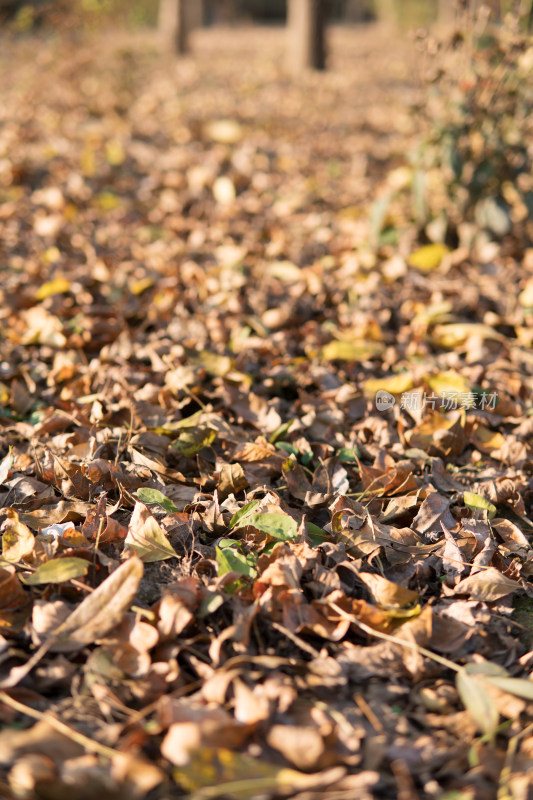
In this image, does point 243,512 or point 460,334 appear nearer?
point 243,512

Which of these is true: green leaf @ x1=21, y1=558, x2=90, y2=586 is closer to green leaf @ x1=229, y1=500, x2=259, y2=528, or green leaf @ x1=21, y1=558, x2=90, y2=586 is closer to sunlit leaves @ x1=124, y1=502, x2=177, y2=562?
sunlit leaves @ x1=124, y1=502, x2=177, y2=562

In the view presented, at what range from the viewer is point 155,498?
5.36ft

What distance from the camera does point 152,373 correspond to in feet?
7.56

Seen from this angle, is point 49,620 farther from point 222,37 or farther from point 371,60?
point 222,37

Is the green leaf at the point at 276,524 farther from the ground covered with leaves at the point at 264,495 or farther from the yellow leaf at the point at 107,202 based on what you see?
the yellow leaf at the point at 107,202

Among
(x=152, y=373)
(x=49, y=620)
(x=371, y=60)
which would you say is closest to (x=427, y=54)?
(x=152, y=373)

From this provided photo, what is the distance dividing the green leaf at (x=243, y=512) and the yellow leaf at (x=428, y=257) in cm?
198

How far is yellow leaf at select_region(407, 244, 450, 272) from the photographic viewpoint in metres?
3.23

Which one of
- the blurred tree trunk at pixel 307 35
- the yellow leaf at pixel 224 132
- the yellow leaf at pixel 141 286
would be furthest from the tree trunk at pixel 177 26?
the yellow leaf at pixel 141 286

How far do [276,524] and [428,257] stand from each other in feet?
7.00

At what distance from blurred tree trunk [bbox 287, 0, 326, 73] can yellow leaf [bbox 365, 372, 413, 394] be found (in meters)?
6.08

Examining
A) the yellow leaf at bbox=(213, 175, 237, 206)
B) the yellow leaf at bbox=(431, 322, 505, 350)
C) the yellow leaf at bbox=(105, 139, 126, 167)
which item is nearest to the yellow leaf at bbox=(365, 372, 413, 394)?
the yellow leaf at bbox=(431, 322, 505, 350)

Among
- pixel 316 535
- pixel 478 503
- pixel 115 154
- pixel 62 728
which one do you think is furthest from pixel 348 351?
pixel 115 154

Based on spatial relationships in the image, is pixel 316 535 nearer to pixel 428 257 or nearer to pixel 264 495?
pixel 264 495
